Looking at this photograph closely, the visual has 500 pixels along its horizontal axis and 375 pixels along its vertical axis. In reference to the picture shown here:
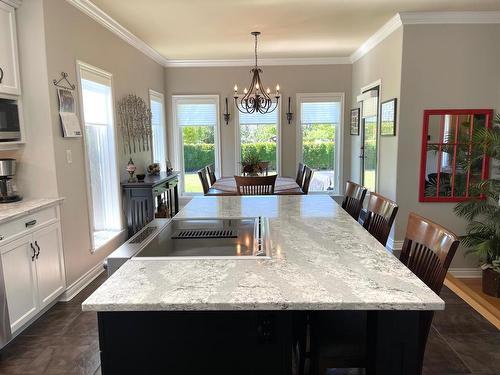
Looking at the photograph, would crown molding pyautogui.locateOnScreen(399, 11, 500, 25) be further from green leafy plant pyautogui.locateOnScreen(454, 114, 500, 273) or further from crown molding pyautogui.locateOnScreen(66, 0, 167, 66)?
crown molding pyautogui.locateOnScreen(66, 0, 167, 66)

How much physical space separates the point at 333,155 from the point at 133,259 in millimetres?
A: 5661

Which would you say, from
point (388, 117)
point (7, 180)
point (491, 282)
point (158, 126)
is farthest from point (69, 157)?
point (491, 282)

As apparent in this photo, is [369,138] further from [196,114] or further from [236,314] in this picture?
[236,314]

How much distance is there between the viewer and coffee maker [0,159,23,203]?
9.11 ft

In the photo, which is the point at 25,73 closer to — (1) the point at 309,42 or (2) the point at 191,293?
(2) the point at 191,293

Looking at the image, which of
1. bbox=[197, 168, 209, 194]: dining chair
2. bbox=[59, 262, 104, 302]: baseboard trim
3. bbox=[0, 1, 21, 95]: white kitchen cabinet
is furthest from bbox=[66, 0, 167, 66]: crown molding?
bbox=[59, 262, 104, 302]: baseboard trim

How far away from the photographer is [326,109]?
6613mm

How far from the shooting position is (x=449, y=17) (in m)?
4.04

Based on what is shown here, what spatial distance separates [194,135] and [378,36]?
11.2 ft

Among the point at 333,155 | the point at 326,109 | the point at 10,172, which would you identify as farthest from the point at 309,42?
the point at 10,172

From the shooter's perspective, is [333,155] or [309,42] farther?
[333,155]

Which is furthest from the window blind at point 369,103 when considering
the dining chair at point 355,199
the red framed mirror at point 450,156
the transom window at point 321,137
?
the dining chair at point 355,199

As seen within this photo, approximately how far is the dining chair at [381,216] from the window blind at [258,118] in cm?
446

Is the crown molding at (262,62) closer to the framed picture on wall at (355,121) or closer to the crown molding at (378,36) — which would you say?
the crown molding at (378,36)
